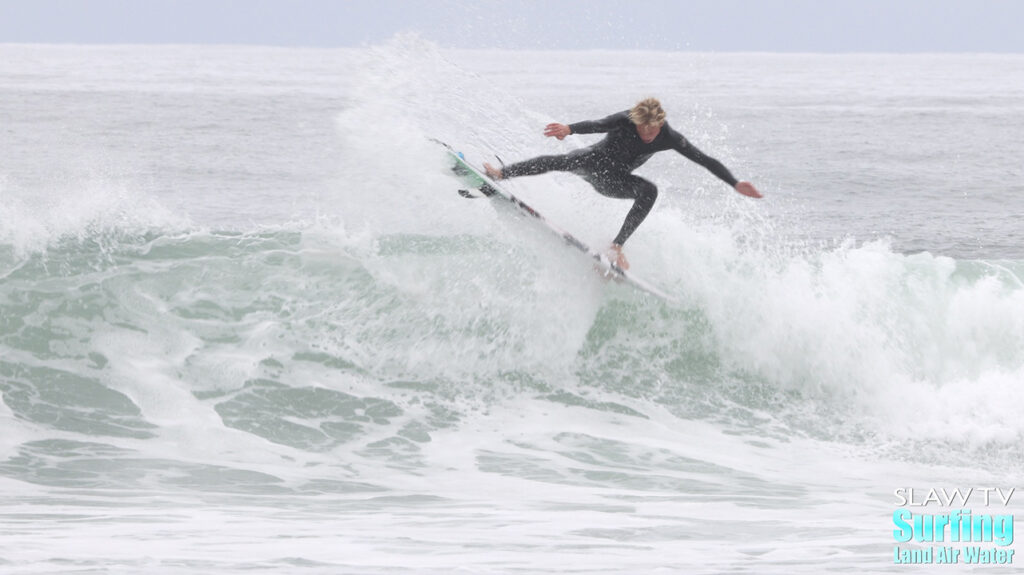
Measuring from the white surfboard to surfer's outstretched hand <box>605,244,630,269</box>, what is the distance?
1.3 inches

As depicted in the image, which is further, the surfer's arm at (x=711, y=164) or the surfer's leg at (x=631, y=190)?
the surfer's leg at (x=631, y=190)

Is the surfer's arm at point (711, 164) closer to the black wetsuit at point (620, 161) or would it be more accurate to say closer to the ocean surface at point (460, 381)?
the black wetsuit at point (620, 161)

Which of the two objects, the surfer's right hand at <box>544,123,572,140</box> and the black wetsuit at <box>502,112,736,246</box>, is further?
the black wetsuit at <box>502,112,736,246</box>

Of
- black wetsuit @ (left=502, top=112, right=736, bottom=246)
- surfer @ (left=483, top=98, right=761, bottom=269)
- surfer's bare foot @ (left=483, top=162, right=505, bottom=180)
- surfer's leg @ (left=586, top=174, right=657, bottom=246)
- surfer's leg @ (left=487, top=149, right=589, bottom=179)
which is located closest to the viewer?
surfer @ (left=483, top=98, right=761, bottom=269)

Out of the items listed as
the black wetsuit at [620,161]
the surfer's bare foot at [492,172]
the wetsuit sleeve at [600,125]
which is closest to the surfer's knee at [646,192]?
the black wetsuit at [620,161]

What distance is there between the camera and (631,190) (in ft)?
30.2

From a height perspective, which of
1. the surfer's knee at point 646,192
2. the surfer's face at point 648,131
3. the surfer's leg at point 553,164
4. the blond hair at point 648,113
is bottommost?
the surfer's knee at point 646,192

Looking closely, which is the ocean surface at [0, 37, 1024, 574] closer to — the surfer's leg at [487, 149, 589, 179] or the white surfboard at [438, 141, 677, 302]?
the white surfboard at [438, 141, 677, 302]

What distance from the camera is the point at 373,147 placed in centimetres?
1035

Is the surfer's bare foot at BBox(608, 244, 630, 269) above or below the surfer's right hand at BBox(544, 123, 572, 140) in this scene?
below

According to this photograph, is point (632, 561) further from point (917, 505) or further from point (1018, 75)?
point (1018, 75)

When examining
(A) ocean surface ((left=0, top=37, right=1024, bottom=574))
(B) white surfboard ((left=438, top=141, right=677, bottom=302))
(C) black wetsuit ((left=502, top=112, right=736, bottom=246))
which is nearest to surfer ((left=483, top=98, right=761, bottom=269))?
(C) black wetsuit ((left=502, top=112, right=736, bottom=246))

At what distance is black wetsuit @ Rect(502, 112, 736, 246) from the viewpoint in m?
8.70

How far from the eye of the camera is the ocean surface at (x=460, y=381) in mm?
6582
